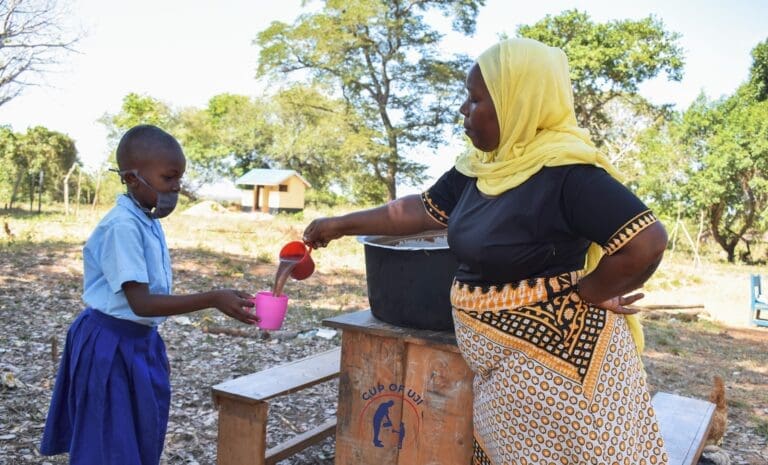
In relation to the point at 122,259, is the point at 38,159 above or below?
above

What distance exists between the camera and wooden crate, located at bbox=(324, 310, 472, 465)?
2.15m

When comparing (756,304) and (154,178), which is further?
(756,304)

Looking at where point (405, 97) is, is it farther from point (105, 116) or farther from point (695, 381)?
point (695, 381)

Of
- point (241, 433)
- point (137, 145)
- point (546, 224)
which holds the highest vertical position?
point (137, 145)

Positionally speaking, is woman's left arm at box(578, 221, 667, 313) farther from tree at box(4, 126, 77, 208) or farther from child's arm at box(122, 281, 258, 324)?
tree at box(4, 126, 77, 208)

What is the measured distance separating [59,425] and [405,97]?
79.9ft

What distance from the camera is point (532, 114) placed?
5.08 feet

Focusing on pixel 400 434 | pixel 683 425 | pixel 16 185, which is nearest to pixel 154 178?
pixel 400 434

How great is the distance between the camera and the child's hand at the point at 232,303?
188 centimetres

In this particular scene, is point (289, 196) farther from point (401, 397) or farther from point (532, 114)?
point (532, 114)

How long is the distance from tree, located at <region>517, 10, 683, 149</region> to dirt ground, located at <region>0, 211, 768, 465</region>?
1604cm

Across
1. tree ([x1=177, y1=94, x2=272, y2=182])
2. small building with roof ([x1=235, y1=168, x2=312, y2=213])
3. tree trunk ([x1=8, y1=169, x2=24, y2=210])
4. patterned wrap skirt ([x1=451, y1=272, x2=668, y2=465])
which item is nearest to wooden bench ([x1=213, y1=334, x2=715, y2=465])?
patterned wrap skirt ([x1=451, y1=272, x2=668, y2=465])

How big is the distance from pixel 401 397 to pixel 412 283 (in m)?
0.43

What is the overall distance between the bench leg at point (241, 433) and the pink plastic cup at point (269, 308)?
67 centimetres
